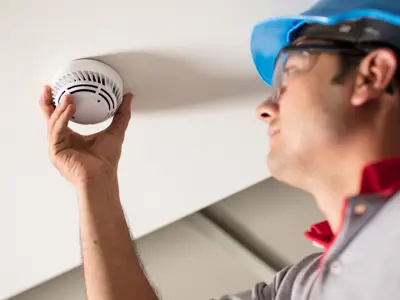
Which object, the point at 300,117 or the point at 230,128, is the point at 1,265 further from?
the point at 300,117

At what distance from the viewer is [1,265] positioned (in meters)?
1.24

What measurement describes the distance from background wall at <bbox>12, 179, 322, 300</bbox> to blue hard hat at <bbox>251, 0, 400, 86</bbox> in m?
0.59

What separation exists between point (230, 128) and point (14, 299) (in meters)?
0.67

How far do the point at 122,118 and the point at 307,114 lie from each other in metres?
0.32

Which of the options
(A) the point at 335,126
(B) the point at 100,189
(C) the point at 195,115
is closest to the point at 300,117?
(A) the point at 335,126

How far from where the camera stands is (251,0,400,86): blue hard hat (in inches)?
32.8

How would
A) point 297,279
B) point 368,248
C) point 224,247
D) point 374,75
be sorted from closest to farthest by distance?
point 368,248 → point 374,75 → point 297,279 → point 224,247

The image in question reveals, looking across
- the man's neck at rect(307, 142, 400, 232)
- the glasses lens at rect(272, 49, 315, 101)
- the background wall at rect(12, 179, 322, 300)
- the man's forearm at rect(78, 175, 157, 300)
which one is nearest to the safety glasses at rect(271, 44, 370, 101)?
the glasses lens at rect(272, 49, 315, 101)

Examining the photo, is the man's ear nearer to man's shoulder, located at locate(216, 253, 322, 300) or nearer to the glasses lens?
the glasses lens

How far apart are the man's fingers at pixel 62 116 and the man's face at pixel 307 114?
31cm

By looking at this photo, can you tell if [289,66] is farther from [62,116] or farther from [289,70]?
[62,116]

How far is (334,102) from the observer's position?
35.1 inches

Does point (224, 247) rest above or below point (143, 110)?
below

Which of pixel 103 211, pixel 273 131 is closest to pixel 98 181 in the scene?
pixel 103 211
